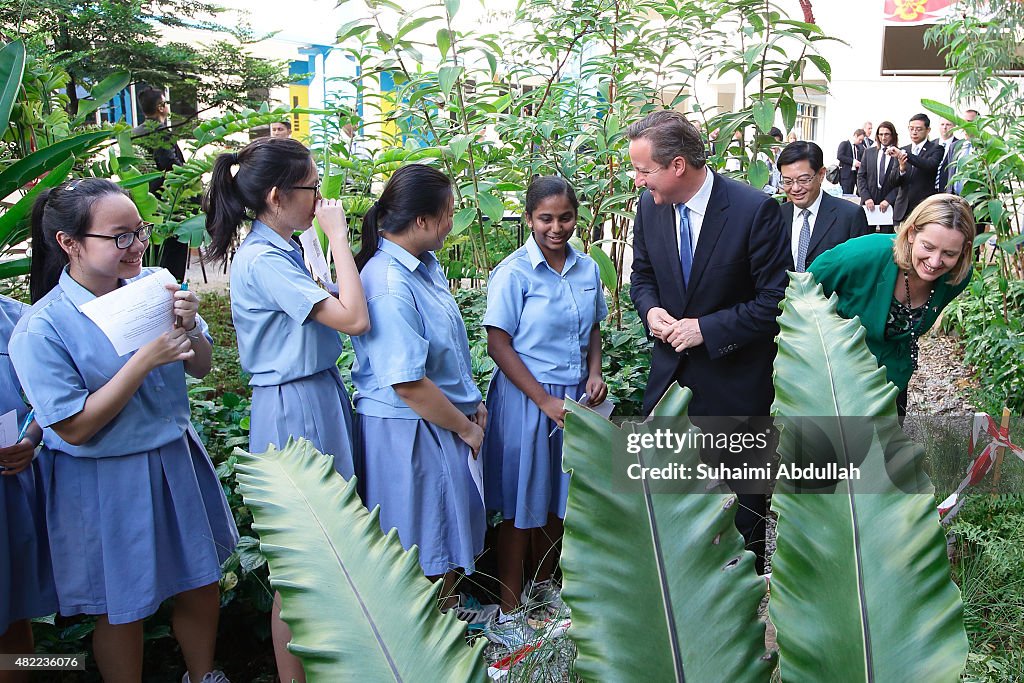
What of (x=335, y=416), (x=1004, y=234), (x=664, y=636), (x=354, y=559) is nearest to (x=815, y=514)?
(x=664, y=636)

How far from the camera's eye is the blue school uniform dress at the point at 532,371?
293cm

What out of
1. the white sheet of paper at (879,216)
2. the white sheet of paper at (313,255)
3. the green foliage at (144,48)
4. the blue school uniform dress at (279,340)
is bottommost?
the white sheet of paper at (879,216)

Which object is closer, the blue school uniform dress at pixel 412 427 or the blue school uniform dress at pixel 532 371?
the blue school uniform dress at pixel 412 427

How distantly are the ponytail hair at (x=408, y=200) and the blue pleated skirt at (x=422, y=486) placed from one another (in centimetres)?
52

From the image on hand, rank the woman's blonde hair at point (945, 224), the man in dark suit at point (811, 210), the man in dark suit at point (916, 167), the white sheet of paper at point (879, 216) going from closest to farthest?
the woman's blonde hair at point (945, 224), the man in dark suit at point (811, 210), the man in dark suit at point (916, 167), the white sheet of paper at point (879, 216)

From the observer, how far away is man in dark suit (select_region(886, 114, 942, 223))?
363 inches

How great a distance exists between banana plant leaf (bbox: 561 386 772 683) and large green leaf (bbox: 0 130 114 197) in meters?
2.39

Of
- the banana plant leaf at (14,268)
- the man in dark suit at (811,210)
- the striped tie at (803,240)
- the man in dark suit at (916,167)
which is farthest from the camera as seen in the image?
the man in dark suit at (916,167)

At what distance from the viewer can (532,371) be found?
2984 mm

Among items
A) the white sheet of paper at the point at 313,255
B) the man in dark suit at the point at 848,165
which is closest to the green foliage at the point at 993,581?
the white sheet of paper at the point at 313,255

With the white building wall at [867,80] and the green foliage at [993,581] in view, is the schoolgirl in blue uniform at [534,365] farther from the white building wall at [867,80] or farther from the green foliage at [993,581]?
the white building wall at [867,80]

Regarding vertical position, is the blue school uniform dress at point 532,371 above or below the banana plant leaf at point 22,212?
below

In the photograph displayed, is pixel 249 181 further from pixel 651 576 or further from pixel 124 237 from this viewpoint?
pixel 651 576

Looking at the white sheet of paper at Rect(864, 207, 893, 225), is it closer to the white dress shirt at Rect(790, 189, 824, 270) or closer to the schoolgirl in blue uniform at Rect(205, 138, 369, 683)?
the white dress shirt at Rect(790, 189, 824, 270)
